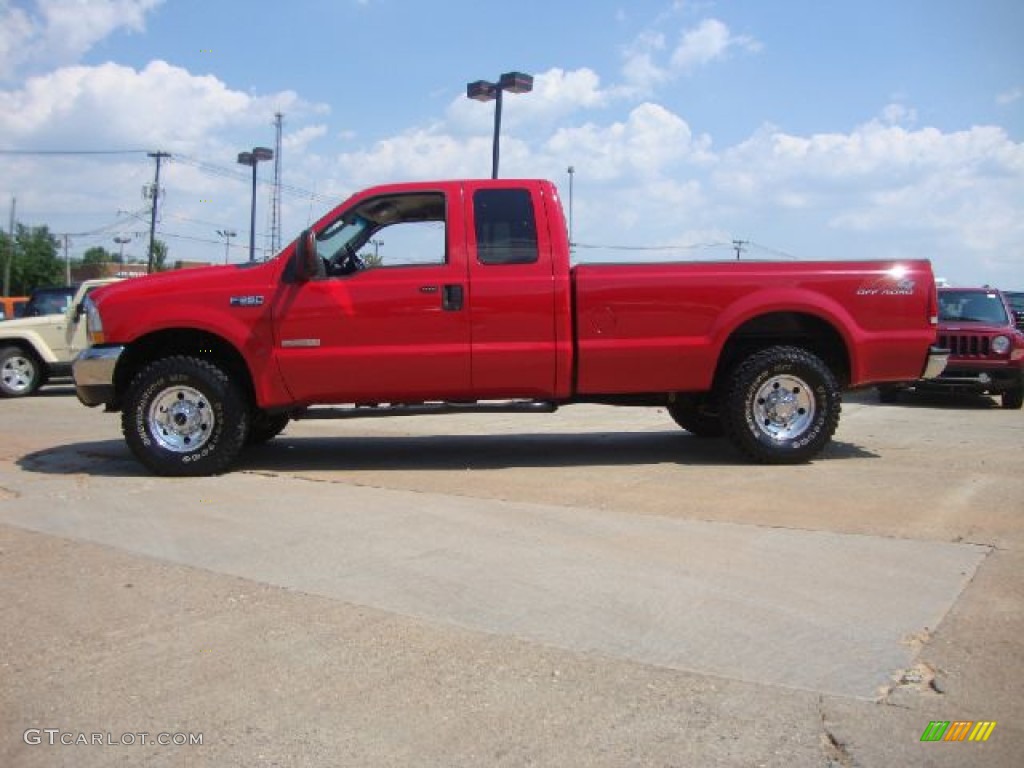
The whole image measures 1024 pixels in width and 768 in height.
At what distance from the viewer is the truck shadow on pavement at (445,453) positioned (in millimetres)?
7859

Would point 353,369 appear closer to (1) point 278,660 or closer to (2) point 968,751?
(1) point 278,660

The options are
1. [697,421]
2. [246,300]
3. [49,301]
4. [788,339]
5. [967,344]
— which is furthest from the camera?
[49,301]

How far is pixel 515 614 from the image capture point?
4.26m

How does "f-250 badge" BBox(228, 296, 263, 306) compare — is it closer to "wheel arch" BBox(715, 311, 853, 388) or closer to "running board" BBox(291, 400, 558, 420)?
"running board" BBox(291, 400, 558, 420)

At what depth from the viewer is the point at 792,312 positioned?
7652 mm

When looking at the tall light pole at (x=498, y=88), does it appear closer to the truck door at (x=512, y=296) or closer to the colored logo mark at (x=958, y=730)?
the truck door at (x=512, y=296)

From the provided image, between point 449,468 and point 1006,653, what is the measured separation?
182 inches

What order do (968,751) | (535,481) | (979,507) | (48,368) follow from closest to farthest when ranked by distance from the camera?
1. (968,751)
2. (979,507)
3. (535,481)
4. (48,368)

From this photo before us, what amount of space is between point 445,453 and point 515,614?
427cm

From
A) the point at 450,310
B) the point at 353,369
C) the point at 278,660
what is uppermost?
the point at 450,310

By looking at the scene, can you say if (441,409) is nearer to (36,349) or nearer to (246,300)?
(246,300)

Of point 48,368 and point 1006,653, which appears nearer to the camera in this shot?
point 1006,653

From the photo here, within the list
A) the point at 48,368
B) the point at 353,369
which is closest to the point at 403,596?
the point at 353,369

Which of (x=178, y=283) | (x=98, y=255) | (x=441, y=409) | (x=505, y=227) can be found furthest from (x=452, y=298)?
(x=98, y=255)
